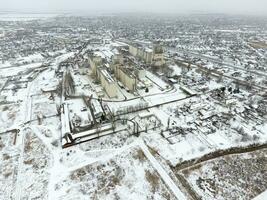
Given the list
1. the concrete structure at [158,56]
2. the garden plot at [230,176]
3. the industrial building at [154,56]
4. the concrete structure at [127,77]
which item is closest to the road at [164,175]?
the garden plot at [230,176]

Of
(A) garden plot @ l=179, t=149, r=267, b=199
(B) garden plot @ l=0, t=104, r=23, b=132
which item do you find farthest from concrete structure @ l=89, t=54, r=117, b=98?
(A) garden plot @ l=179, t=149, r=267, b=199

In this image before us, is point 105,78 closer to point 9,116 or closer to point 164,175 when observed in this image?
point 9,116

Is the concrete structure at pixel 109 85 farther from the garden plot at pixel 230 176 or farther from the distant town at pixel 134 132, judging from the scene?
the garden plot at pixel 230 176

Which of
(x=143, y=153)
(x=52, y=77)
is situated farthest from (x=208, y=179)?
(x=52, y=77)

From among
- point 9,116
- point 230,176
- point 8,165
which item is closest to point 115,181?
point 230,176

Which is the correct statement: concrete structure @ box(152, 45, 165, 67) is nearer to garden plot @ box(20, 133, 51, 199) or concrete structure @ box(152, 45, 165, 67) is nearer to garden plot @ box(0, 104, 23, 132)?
garden plot @ box(0, 104, 23, 132)

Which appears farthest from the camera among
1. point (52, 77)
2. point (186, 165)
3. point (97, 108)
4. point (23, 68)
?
point (23, 68)

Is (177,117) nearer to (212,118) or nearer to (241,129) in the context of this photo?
(212,118)
